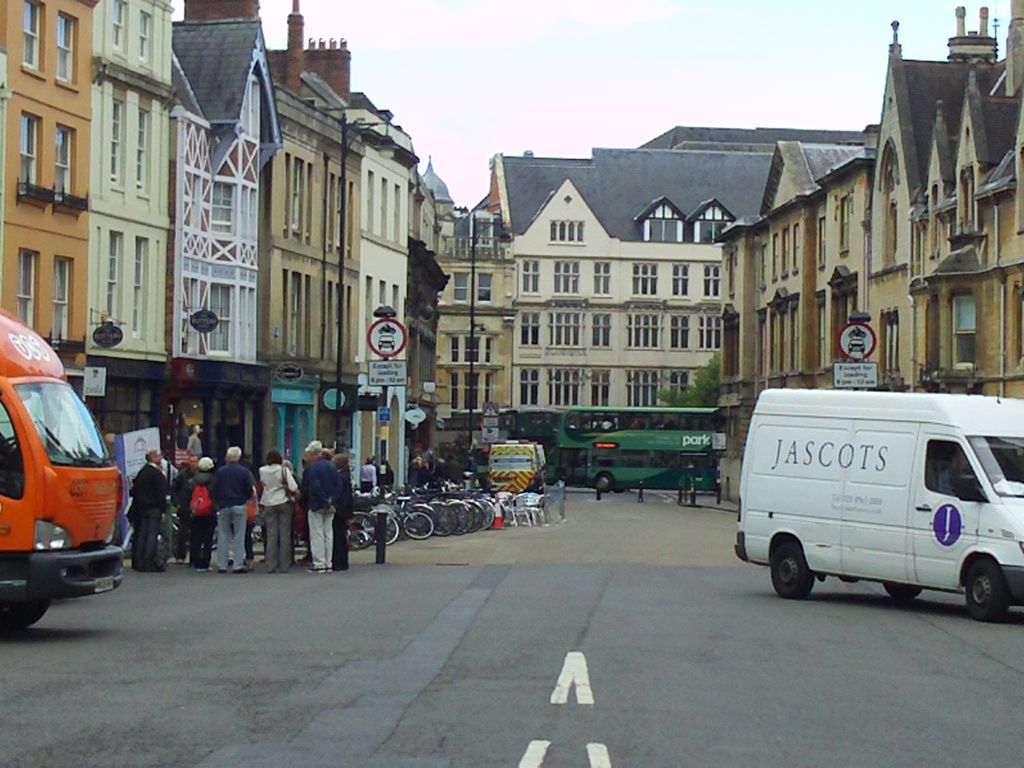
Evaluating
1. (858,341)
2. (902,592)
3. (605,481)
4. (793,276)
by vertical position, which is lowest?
(605,481)

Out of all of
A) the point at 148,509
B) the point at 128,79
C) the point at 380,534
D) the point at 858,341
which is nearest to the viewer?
the point at 148,509

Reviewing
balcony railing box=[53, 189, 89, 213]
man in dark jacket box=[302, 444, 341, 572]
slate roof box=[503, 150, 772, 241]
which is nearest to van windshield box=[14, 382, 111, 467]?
man in dark jacket box=[302, 444, 341, 572]

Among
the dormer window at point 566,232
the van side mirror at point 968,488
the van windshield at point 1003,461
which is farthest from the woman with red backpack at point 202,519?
the dormer window at point 566,232

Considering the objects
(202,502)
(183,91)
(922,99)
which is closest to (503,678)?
(202,502)

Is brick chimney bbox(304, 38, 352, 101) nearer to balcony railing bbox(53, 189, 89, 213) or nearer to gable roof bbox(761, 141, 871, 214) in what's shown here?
gable roof bbox(761, 141, 871, 214)

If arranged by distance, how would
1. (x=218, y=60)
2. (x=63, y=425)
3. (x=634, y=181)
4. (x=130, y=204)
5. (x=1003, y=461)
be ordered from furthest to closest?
(x=634, y=181) < (x=218, y=60) < (x=130, y=204) < (x=1003, y=461) < (x=63, y=425)

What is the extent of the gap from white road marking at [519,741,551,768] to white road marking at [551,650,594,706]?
174 cm

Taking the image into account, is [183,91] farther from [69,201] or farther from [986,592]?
[986,592]

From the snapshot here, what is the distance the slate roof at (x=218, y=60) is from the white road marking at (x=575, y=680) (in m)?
37.6

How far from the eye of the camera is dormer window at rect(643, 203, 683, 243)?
391ft

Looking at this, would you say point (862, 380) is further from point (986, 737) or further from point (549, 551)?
point (986, 737)

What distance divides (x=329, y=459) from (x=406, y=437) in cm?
4963

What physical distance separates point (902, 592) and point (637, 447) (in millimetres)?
64086

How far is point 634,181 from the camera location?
121 m
